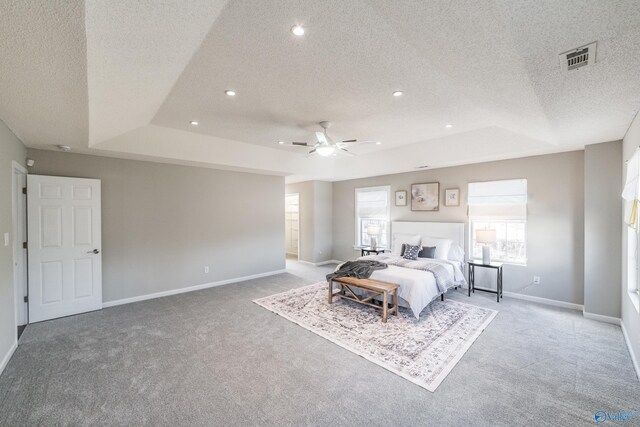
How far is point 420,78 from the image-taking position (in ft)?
8.50

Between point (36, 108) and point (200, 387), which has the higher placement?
point (36, 108)

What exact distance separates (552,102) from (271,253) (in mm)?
5473

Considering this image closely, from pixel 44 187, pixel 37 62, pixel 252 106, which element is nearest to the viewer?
pixel 37 62

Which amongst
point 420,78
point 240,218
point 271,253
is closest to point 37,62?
point 420,78

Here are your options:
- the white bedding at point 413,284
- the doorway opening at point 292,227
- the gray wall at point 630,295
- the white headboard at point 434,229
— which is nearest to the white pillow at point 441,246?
the white headboard at point 434,229

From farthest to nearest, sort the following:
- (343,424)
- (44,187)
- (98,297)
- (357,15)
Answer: (98,297)
(44,187)
(343,424)
(357,15)

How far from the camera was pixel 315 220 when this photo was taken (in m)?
7.39

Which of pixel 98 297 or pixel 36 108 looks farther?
pixel 98 297

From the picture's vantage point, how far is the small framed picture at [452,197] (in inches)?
209

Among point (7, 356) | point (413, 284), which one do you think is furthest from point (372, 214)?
point (7, 356)

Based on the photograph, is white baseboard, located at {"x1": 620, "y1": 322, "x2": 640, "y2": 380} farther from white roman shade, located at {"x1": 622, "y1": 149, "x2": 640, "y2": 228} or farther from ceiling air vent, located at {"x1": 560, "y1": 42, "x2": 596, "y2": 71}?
ceiling air vent, located at {"x1": 560, "y1": 42, "x2": 596, "y2": 71}

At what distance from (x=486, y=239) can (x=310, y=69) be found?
4.03 metres

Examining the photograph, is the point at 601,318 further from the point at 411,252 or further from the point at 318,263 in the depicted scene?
the point at 318,263

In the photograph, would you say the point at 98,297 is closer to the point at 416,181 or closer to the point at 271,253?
the point at 271,253
